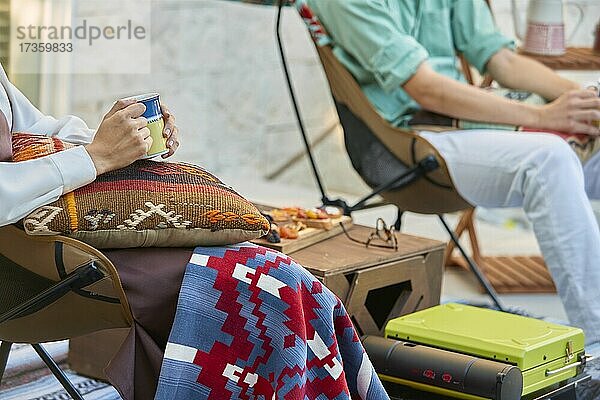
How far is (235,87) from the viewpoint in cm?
511

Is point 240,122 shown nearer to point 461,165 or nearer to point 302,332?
point 461,165

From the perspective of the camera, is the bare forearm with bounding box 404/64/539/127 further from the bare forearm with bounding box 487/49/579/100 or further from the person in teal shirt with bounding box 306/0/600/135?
the bare forearm with bounding box 487/49/579/100

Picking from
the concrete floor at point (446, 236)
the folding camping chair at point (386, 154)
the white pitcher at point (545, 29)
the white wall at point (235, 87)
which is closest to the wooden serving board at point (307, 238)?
the folding camping chair at point (386, 154)

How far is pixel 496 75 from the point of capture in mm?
3250

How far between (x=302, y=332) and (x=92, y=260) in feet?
1.13

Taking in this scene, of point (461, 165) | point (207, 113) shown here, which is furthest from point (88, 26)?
point (461, 165)

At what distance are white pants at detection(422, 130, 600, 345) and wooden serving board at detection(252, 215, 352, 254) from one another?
0.47 metres

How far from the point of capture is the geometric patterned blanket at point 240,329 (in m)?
1.66

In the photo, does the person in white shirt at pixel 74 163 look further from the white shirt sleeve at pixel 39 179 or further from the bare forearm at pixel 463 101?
the bare forearm at pixel 463 101

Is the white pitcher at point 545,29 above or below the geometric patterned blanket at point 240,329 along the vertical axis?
above

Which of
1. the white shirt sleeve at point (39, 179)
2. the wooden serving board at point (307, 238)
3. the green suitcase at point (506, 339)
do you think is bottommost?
the green suitcase at point (506, 339)

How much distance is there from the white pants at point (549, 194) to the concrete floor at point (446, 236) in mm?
562

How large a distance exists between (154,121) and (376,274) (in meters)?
0.69

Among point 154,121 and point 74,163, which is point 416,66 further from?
point 74,163
